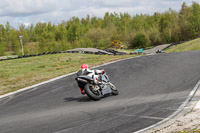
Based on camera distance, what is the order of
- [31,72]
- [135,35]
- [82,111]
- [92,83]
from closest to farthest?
1. [82,111]
2. [92,83]
3. [31,72]
4. [135,35]

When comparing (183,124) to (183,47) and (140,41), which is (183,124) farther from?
(140,41)

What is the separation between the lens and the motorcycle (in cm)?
992

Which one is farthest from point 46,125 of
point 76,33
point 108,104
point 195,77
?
point 76,33

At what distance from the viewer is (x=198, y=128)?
5496 mm

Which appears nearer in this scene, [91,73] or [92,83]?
[92,83]

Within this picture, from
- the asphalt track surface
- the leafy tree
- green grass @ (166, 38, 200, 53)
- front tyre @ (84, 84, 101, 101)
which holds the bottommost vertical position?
the asphalt track surface

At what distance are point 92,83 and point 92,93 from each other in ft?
1.34

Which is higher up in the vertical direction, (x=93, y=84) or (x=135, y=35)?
(x=135, y=35)

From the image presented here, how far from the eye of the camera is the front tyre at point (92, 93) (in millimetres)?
9781

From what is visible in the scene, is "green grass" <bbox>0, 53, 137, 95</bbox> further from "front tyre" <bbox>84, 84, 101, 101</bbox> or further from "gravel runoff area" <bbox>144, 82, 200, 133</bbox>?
"gravel runoff area" <bbox>144, 82, 200, 133</bbox>

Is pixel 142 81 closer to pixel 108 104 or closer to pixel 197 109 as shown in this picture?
pixel 108 104

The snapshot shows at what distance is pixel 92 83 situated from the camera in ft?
33.1

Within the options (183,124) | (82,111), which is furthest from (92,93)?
(183,124)

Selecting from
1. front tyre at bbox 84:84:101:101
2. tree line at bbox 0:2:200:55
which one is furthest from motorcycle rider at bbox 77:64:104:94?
tree line at bbox 0:2:200:55
